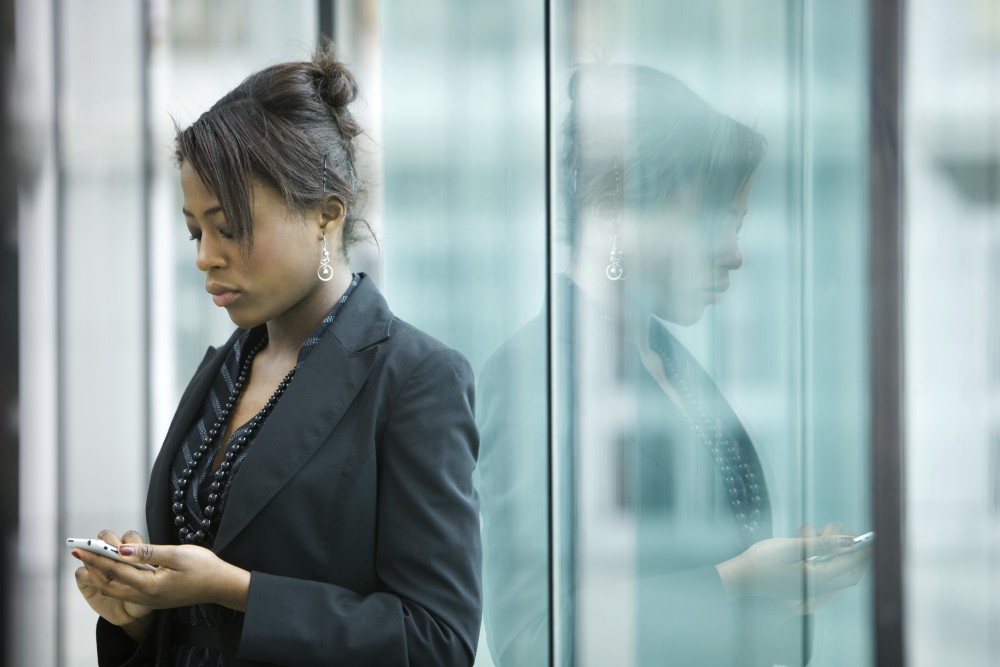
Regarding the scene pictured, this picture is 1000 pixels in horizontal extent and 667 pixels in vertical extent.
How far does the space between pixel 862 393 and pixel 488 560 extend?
60 centimetres

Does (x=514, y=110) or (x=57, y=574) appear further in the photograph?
(x=57, y=574)

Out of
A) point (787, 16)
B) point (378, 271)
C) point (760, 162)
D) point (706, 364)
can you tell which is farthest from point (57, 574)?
point (787, 16)

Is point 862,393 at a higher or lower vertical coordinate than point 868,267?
lower

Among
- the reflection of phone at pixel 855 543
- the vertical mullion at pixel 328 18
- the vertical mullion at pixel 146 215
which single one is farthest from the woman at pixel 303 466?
the vertical mullion at pixel 146 215

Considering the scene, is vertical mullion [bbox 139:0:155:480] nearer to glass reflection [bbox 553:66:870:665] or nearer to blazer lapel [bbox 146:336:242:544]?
blazer lapel [bbox 146:336:242:544]

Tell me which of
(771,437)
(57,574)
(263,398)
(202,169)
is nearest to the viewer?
(202,169)

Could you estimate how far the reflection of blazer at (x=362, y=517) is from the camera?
1012 mm

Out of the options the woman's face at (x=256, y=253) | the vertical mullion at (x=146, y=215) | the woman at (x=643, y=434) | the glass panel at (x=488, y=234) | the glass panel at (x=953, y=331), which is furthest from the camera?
the vertical mullion at (x=146, y=215)

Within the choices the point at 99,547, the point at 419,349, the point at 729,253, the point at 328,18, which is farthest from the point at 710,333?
the point at 328,18

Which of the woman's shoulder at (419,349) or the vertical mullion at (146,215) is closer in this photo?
the woman's shoulder at (419,349)

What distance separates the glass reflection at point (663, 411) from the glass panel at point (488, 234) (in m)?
0.07

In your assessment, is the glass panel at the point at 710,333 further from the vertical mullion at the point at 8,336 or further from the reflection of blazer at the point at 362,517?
the vertical mullion at the point at 8,336

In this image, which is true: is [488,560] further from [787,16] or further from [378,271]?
[787,16]

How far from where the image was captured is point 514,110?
1572 mm
